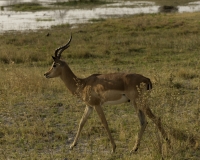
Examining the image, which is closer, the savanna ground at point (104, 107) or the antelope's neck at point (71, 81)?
the savanna ground at point (104, 107)

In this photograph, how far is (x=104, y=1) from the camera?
184 feet

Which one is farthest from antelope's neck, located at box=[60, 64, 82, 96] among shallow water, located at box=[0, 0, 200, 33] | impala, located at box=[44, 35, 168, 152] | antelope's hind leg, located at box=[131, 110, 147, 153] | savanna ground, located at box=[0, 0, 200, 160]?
shallow water, located at box=[0, 0, 200, 33]

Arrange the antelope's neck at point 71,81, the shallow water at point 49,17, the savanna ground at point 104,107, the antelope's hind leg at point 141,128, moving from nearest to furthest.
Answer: the savanna ground at point 104,107 → the antelope's hind leg at point 141,128 → the antelope's neck at point 71,81 → the shallow water at point 49,17

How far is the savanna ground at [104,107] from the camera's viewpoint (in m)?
6.23

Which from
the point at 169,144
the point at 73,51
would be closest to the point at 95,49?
the point at 73,51

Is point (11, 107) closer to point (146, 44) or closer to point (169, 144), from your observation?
point (169, 144)

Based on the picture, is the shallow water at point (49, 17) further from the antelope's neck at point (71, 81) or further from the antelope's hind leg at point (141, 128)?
the antelope's hind leg at point (141, 128)

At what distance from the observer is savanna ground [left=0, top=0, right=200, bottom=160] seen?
623 cm

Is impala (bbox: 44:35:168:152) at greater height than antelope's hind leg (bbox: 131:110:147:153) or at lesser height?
greater

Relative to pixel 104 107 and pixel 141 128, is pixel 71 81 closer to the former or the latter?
pixel 141 128

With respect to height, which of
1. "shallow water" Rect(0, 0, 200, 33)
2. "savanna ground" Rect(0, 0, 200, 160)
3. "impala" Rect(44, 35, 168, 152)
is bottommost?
"shallow water" Rect(0, 0, 200, 33)

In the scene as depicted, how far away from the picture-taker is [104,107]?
8977mm

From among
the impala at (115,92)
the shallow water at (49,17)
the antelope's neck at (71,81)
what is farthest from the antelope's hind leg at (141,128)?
the shallow water at (49,17)

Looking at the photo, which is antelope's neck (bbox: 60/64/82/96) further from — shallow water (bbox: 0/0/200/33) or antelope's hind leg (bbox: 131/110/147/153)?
shallow water (bbox: 0/0/200/33)
